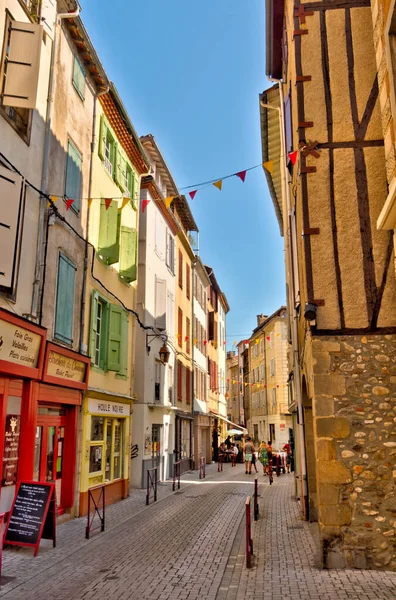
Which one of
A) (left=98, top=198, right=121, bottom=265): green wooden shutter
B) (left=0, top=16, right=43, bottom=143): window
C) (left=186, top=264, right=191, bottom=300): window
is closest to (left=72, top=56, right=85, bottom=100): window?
(left=98, top=198, right=121, bottom=265): green wooden shutter

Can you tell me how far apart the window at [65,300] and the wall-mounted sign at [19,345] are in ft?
3.66

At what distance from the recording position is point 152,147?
19.7 metres

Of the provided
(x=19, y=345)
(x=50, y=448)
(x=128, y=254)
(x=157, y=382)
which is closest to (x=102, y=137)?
(x=128, y=254)

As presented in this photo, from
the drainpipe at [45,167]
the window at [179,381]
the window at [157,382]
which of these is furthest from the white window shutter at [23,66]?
the window at [179,381]

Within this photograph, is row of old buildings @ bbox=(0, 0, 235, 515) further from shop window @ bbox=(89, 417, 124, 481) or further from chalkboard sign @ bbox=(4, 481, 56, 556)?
chalkboard sign @ bbox=(4, 481, 56, 556)

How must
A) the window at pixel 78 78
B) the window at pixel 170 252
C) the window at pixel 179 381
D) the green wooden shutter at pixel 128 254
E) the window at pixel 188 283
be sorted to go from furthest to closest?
the window at pixel 188 283 → the window at pixel 179 381 → the window at pixel 170 252 → the green wooden shutter at pixel 128 254 → the window at pixel 78 78

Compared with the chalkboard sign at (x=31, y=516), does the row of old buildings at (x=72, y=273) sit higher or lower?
higher

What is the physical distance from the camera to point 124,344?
14625 mm

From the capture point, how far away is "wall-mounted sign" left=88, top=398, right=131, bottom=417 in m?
12.2

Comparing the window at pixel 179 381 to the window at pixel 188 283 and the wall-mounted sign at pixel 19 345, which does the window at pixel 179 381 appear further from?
the wall-mounted sign at pixel 19 345

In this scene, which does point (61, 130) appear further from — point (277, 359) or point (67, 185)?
point (277, 359)

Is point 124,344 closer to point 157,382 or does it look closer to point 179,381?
point 157,382

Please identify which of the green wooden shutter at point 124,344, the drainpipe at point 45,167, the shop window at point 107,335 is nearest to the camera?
the drainpipe at point 45,167

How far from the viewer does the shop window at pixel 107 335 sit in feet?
41.5
